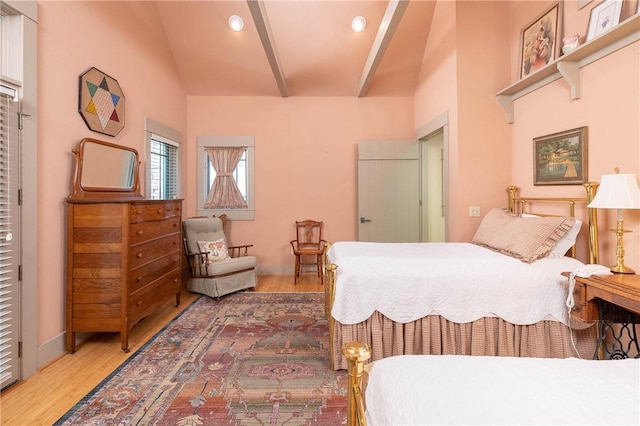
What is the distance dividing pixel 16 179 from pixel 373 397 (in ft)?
8.77

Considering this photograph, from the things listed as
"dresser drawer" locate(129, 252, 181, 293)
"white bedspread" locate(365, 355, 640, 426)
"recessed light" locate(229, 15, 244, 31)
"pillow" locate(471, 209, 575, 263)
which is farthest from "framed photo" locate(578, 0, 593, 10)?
"dresser drawer" locate(129, 252, 181, 293)

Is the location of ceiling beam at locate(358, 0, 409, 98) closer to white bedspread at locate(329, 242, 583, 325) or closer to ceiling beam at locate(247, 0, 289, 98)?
ceiling beam at locate(247, 0, 289, 98)

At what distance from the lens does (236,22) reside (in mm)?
4141

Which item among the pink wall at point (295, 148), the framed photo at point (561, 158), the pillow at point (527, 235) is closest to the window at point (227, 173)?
the pink wall at point (295, 148)

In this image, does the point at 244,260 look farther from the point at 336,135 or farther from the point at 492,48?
the point at 492,48

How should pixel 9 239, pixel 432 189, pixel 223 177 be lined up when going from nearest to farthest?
pixel 9 239 < pixel 432 189 < pixel 223 177

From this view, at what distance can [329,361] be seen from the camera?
95.0 inches

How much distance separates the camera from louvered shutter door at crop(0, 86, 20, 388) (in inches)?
80.0

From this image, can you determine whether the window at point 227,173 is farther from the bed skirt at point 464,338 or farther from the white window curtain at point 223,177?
the bed skirt at point 464,338

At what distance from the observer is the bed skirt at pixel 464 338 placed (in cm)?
220

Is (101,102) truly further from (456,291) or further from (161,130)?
(456,291)

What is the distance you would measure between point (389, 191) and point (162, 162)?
3.46 m

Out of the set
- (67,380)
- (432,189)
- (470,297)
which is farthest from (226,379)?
(432,189)

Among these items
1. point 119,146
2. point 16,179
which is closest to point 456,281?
point 16,179
